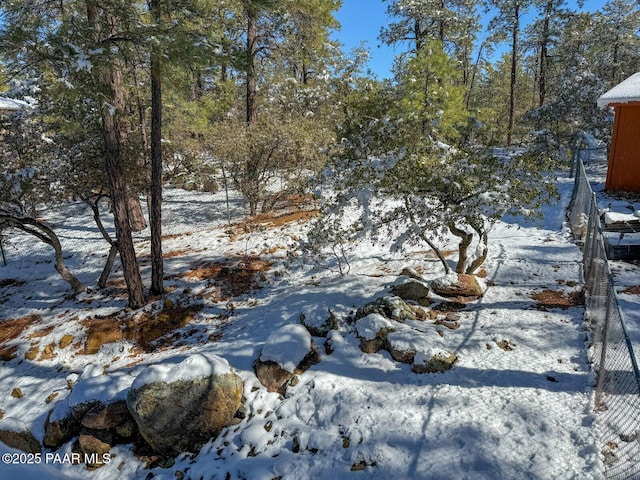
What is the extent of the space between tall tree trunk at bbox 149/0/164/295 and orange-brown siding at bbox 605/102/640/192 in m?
12.4

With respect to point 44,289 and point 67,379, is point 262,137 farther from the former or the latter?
point 67,379

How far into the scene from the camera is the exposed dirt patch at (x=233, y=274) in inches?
363

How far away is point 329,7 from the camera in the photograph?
12.2m

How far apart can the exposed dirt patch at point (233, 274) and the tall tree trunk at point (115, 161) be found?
149 centimetres

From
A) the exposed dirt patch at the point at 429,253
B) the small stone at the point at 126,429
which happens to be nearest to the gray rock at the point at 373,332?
the small stone at the point at 126,429

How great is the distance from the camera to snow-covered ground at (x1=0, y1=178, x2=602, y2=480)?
4043mm

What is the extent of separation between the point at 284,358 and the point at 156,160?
16.8 feet

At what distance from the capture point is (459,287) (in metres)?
7.00

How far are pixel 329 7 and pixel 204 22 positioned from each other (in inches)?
220

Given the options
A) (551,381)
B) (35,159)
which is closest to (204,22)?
(35,159)

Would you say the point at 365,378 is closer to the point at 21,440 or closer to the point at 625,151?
the point at 21,440

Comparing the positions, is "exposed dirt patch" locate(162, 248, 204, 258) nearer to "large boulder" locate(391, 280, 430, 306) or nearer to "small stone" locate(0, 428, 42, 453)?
"small stone" locate(0, 428, 42, 453)

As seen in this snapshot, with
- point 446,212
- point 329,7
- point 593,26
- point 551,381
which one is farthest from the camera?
point 593,26

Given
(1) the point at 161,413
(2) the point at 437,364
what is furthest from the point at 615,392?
(1) the point at 161,413
